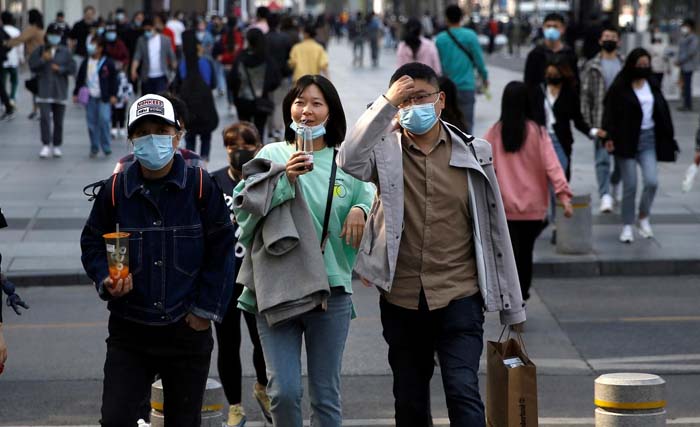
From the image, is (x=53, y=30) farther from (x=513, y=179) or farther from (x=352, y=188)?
(x=352, y=188)

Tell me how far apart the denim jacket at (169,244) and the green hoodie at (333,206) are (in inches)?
13.0

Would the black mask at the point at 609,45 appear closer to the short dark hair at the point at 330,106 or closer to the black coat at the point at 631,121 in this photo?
the black coat at the point at 631,121

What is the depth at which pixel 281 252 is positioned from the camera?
17.5ft

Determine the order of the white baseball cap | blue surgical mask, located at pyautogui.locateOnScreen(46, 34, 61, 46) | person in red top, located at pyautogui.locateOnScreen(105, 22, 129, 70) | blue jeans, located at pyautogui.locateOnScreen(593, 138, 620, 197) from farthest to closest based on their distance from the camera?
1. person in red top, located at pyautogui.locateOnScreen(105, 22, 129, 70)
2. blue surgical mask, located at pyautogui.locateOnScreen(46, 34, 61, 46)
3. blue jeans, located at pyautogui.locateOnScreen(593, 138, 620, 197)
4. the white baseball cap

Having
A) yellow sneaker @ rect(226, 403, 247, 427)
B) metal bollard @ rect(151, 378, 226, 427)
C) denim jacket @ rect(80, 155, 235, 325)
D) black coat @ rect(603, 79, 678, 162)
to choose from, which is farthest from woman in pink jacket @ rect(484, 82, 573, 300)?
denim jacket @ rect(80, 155, 235, 325)

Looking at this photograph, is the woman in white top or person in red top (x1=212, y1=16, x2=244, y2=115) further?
person in red top (x1=212, y1=16, x2=244, y2=115)

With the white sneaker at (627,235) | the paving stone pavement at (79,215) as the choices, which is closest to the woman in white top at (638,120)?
the white sneaker at (627,235)

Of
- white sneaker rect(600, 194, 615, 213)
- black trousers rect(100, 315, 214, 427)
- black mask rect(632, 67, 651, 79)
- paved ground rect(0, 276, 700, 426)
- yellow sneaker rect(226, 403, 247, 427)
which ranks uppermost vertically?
black mask rect(632, 67, 651, 79)

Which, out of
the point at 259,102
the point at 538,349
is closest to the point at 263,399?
the point at 538,349

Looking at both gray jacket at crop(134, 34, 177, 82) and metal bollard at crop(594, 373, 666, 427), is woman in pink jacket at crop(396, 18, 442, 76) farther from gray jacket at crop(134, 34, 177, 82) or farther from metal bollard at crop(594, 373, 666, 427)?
metal bollard at crop(594, 373, 666, 427)

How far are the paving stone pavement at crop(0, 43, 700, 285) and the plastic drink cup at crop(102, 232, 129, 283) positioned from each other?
679 cm

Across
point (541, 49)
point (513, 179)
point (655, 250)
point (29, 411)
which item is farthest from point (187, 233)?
point (541, 49)

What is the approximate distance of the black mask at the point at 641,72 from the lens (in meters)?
12.0

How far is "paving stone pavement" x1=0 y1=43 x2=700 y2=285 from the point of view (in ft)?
38.4
